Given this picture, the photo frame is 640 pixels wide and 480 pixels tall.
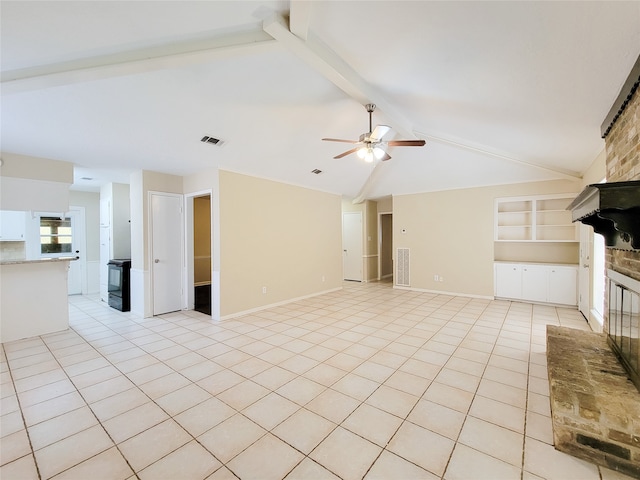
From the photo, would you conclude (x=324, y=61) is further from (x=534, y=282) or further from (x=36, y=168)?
(x=534, y=282)

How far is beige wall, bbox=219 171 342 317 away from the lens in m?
4.62

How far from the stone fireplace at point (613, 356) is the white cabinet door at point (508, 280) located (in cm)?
285

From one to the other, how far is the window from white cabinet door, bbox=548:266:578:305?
9.78 m

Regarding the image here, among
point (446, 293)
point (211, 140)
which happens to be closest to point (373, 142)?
point (211, 140)

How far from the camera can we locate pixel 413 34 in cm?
191

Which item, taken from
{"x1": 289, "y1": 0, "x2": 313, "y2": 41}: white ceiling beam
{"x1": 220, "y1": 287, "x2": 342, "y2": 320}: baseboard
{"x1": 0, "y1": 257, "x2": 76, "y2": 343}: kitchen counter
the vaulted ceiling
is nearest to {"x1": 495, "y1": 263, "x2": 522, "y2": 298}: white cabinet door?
the vaulted ceiling

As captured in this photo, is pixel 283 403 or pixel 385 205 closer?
pixel 283 403

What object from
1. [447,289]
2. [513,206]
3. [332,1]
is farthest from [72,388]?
[513,206]

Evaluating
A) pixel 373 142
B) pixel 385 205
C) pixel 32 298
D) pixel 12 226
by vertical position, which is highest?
pixel 373 142

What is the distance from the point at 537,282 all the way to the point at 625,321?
363 centimetres

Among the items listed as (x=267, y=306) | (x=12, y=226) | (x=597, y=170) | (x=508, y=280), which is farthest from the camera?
(x=508, y=280)

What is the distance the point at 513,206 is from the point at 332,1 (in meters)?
Answer: 5.84

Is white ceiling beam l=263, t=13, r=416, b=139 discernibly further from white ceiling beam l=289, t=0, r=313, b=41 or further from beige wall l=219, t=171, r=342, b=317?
beige wall l=219, t=171, r=342, b=317

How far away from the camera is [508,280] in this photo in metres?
5.67
